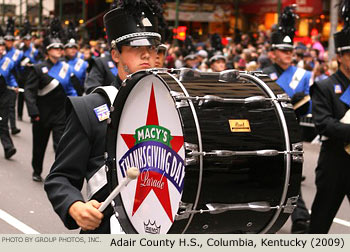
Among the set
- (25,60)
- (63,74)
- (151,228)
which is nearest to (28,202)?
(63,74)

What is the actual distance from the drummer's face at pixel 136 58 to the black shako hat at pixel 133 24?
2 centimetres

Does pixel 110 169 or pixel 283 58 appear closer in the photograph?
pixel 110 169

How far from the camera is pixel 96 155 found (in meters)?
3.42

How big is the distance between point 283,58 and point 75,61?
6257 millimetres

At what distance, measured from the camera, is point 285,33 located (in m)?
8.93

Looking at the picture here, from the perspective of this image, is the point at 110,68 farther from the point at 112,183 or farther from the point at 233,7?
the point at 233,7

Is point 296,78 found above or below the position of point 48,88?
above

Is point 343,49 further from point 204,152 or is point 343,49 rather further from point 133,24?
point 204,152

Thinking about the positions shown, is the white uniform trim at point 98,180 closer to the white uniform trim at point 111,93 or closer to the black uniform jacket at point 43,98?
the white uniform trim at point 111,93

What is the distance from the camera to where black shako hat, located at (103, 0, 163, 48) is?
356cm

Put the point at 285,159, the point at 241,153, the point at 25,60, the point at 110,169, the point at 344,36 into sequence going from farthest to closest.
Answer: the point at 25,60
the point at 344,36
the point at 110,169
the point at 285,159
the point at 241,153

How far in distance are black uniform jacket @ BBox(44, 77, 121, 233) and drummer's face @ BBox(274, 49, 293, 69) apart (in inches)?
217

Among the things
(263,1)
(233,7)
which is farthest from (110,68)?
(233,7)

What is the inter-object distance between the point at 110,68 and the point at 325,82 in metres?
4.34
